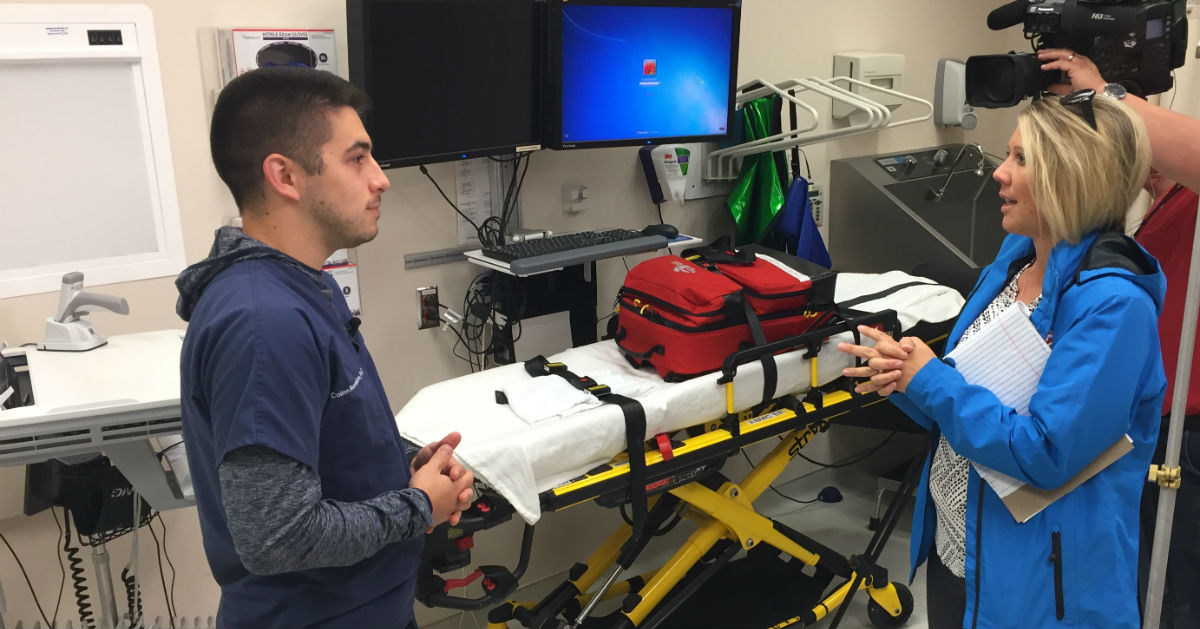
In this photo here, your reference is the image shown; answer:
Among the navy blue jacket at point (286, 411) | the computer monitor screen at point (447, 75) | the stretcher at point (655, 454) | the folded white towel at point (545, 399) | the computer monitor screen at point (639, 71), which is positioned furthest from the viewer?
the computer monitor screen at point (639, 71)

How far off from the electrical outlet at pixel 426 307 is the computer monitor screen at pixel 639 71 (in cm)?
56

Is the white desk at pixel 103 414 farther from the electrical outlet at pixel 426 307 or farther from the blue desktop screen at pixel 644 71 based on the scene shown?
the blue desktop screen at pixel 644 71

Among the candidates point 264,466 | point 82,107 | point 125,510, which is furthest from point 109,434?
point 82,107

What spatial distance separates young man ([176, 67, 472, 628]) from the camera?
1.14 m

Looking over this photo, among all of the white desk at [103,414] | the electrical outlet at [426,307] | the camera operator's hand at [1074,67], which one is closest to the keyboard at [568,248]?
the electrical outlet at [426,307]

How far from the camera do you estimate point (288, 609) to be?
1303 mm

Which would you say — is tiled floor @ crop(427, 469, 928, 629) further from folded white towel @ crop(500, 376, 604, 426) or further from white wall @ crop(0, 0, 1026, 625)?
folded white towel @ crop(500, 376, 604, 426)

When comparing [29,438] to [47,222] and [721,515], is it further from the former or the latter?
[721,515]

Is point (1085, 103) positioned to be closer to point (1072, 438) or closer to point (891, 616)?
point (1072, 438)

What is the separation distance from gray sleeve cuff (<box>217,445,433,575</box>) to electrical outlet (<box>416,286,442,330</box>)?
147 centimetres

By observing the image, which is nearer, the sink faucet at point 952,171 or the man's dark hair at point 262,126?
the man's dark hair at point 262,126

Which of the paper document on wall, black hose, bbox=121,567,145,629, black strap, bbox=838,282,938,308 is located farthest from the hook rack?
black hose, bbox=121,567,145,629

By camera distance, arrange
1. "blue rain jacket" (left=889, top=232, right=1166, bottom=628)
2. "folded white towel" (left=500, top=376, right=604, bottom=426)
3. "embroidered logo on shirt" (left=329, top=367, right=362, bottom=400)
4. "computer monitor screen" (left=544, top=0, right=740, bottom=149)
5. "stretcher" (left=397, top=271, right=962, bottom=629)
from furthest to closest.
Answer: "computer monitor screen" (left=544, top=0, right=740, bottom=149), "folded white towel" (left=500, top=376, right=604, bottom=426), "stretcher" (left=397, top=271, right=962, bottom=629), "blue rain jacket" (left=889, top=232, right=1166, bottom=628), "embroidered logo on shirt" (left=329, top=367, right=362, bottom=400)

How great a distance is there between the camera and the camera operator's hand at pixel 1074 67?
186 cm
